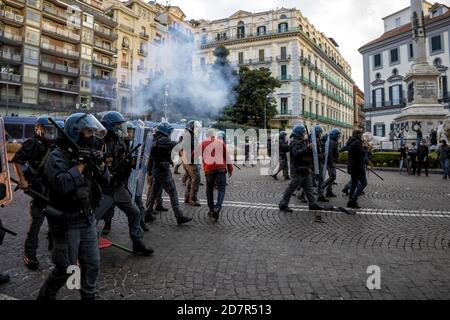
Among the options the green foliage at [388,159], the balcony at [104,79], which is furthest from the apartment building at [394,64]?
the balcony at [104,79]

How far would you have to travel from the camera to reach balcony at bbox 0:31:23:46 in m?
35.2

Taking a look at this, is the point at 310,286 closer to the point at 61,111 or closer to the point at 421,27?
the point at 421,27

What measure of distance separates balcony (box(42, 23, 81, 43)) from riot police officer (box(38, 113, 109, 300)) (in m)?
44.7

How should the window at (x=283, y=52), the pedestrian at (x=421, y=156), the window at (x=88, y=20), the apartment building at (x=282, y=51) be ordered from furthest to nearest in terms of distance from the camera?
the window at (x=283, y=52) → the apartment building at (x=282, y=51) → the window at (x=88, y=20) → the pedestrian at (x=421, y=156)

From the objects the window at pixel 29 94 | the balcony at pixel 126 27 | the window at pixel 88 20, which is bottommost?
the window at pixel 29 94

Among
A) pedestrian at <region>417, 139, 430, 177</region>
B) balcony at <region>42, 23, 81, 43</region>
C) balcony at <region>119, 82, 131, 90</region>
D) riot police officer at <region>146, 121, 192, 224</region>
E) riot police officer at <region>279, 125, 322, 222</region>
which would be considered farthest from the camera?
balcony at <region>119, 82, 131, 90</region>

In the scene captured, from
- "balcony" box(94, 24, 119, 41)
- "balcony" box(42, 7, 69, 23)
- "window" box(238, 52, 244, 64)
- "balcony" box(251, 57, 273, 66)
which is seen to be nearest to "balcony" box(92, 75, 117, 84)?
"balcony" box(94, 24, 119, 41)

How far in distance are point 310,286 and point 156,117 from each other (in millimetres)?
31169

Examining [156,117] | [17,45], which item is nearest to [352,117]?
[156,117]

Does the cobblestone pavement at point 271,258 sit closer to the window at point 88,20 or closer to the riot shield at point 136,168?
the riot shield at point 136,168

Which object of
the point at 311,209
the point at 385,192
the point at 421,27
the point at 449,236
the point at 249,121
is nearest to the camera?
the point at 449,236

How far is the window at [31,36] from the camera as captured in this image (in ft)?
121

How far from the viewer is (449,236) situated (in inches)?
191

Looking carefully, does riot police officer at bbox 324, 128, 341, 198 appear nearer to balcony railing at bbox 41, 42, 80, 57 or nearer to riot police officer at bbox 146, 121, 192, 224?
riot police officer at bbox 146, 121, 192, 224
